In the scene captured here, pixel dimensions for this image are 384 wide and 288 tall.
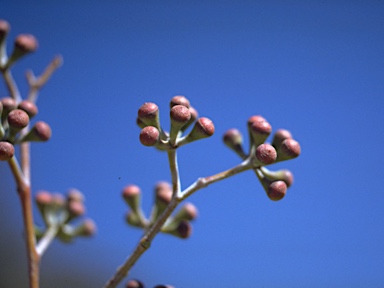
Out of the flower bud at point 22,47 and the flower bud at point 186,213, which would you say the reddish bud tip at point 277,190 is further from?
the flower bud at point 22,47

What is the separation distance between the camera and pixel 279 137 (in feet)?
9.21

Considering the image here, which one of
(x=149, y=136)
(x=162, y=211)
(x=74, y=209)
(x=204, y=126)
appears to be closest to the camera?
(x=149, y=136)

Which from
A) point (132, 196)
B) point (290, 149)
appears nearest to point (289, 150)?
point (290, 149)

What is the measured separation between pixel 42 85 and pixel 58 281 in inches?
347

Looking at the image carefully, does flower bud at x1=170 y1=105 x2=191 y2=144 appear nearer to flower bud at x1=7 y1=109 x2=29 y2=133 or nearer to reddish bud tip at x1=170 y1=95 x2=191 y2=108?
reddish bud tip at x1=170 y1=95 x2=191 y2=108

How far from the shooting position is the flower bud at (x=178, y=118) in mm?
2527

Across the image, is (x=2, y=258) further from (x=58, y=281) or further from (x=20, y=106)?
(x=20, y=106)

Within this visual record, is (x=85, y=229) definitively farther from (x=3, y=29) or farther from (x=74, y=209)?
(x=3, y=29)

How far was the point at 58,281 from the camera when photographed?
11695mm

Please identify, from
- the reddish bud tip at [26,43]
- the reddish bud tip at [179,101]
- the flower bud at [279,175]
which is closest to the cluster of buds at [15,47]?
the reddish bud tip at [26,43]

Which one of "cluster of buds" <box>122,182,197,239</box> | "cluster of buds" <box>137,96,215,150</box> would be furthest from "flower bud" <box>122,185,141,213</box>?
"cluster of buds" <box>137,96,215,150</box>

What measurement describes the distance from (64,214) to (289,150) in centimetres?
172

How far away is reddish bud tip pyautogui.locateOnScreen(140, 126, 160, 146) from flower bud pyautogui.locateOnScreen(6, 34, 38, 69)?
1.29m

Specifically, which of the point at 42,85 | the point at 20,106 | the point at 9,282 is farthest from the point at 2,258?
the point at 20,106
